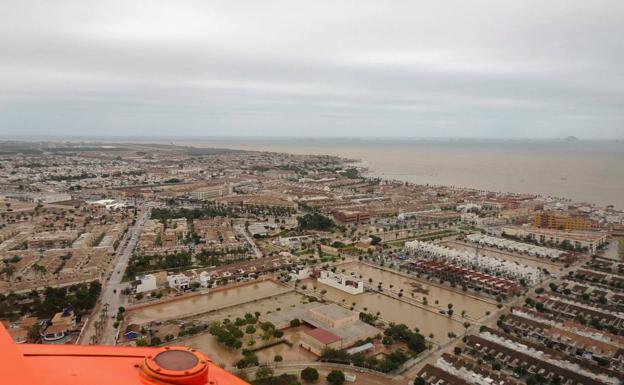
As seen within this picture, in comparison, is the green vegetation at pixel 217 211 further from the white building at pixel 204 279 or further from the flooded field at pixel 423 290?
the flooded field at pixel 423 290

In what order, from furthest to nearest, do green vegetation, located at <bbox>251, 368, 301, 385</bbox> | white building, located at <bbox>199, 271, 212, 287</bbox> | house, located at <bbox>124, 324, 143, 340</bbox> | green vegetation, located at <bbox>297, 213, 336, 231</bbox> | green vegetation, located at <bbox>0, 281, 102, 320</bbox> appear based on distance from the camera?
1. green vegetation, located at <bbox>297, 213, 336, 231</bbox>
2. white building, located at <bbox>199, 271, 212, 287</bbox>
3. green vegetation, located at <bbox>0, 281, 102, 320</bbox>
4. house, located at <bbox>124, 324, 143, 340</bbox>
5. green vegetation, located at <bbox>251, 368, 301, 385</bbox>

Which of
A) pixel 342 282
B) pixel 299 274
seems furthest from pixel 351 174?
pixel 342 282

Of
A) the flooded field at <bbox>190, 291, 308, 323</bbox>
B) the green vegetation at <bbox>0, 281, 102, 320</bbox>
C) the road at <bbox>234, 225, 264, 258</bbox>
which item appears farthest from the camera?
the road at <bbox>234, 225, 264, 258</bbox>

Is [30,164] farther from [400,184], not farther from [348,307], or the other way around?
[348,307]

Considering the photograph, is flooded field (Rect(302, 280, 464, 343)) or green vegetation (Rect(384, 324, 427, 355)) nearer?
green vegetation (Rect(384, 324, 427, 355))

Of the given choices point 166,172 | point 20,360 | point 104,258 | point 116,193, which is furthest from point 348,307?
point 166,172

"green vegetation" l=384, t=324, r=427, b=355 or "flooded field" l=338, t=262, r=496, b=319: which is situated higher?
"green vegetation" l=384, t=324, r=427, b=355

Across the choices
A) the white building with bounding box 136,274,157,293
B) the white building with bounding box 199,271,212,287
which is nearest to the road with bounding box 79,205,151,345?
the white building with bounding box 136,274,157,293

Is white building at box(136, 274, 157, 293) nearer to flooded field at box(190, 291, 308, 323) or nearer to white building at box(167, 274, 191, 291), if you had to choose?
white building at box(167, 274, 191, 291)
